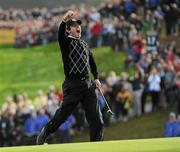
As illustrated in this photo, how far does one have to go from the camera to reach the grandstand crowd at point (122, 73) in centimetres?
1855

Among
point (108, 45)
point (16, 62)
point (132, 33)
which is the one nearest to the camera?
point (132, 33)

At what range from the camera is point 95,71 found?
8.23 metres

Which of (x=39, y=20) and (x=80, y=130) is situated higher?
(x=39, y=20)

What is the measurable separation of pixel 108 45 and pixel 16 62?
3.84 m

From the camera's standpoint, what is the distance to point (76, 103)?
8062mm

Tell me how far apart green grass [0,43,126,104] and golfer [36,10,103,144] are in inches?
579

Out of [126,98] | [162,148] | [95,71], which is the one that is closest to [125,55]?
[126,98]

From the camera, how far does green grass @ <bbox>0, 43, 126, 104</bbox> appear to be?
2364 cm

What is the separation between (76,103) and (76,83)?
236 millimetres

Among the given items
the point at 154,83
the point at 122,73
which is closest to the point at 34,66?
the point at 122,73

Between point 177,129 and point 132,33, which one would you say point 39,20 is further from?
point 177,129

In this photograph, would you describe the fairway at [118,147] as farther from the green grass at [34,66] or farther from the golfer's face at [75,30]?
the green grass at [34,66]

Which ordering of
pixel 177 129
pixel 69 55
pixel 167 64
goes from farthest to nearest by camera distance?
pixel 167 64 < pixel 177 129 < pixel 69 55

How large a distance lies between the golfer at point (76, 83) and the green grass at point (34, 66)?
1471 centimetres
